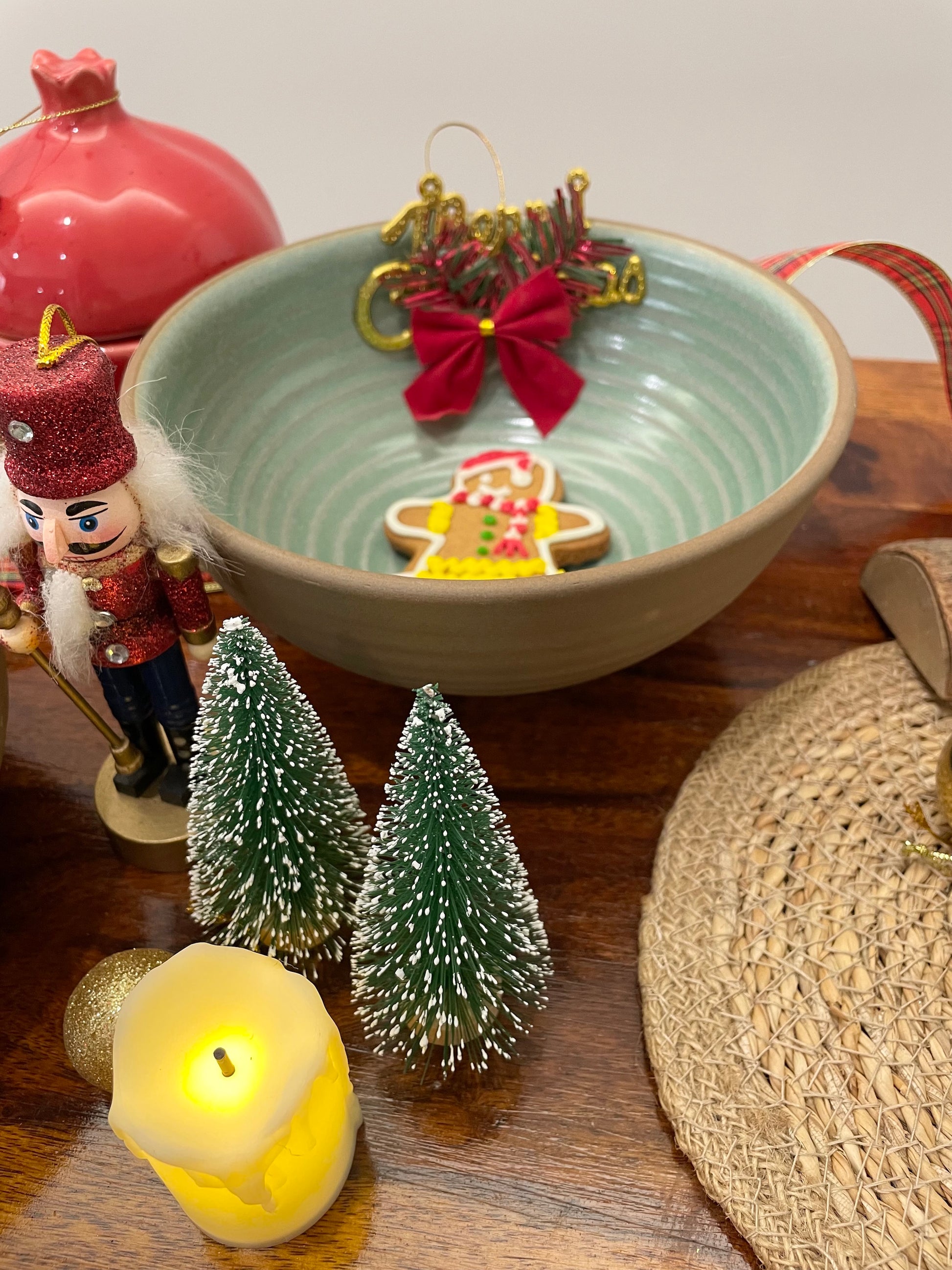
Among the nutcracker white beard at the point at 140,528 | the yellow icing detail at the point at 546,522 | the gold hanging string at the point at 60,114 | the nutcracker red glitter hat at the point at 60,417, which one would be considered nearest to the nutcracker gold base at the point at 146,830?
the nutcracker white beard at the point at 140,528

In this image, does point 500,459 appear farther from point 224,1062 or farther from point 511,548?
point 224,1062

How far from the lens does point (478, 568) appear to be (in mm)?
698

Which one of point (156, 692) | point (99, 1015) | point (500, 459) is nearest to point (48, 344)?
point (156, 692)

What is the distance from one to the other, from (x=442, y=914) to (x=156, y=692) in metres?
0.21

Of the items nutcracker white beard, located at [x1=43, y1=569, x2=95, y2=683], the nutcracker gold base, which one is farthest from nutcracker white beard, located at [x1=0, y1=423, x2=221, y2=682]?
the nutcracker gold base

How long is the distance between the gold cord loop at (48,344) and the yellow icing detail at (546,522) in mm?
352

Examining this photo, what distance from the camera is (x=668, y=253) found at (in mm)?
747

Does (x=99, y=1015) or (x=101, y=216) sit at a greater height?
(x=101, y=216)

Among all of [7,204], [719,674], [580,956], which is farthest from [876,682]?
[7,204]

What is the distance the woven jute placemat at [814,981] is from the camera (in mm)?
411

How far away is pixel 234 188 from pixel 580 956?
1.89 feet

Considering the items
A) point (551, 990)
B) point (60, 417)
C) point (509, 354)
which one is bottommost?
point (551, 990)

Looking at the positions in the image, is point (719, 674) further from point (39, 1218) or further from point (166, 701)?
point (39, 1218)

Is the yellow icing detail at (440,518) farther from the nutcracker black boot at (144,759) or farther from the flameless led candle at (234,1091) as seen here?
the flameless led candle at (234,1091)
